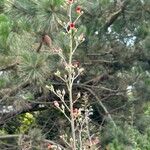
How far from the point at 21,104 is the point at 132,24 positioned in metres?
1.46

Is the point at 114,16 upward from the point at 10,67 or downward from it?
upward

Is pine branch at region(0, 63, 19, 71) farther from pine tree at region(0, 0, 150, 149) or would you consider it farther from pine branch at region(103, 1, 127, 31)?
pine branch at region(103, 1, 127, 31)

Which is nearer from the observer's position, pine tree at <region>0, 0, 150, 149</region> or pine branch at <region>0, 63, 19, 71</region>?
pine tree at <region>0, 0, 150, 149</region>

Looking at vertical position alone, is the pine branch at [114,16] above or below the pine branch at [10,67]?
above

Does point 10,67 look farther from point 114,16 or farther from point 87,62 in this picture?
point 114,16

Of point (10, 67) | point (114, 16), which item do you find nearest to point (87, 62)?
point (114, 16)

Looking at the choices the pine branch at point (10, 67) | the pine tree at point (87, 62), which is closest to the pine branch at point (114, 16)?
the pine tree at point (87, 62)

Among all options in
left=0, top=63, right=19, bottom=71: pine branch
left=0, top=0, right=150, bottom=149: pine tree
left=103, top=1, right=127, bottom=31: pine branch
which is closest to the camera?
left=0, top=0, right=150, bottom=149: pine tree

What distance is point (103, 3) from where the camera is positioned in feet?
16.3

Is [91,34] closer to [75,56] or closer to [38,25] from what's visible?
[75,56]

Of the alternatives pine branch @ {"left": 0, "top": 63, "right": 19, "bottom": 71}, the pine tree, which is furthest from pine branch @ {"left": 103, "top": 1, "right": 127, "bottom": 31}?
pine branch @ {"left": 0, "top": 63, "right": 19, "bottom": 71}

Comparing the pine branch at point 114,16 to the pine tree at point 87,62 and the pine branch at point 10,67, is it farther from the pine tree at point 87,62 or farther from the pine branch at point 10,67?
the pine branch at point 10,67

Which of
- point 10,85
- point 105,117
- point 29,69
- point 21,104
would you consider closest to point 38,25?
point 29,69

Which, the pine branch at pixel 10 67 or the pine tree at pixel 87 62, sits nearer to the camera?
the pine tree at pixel 87 62
